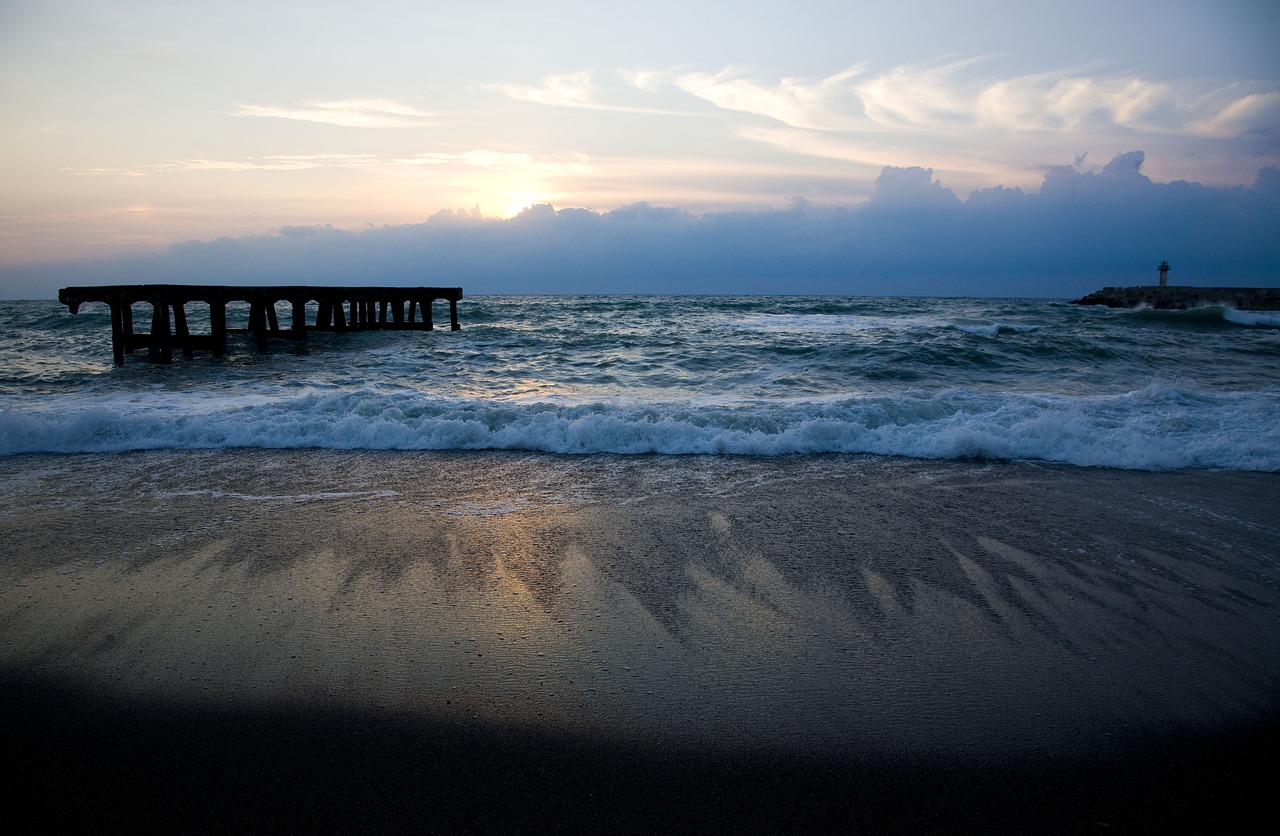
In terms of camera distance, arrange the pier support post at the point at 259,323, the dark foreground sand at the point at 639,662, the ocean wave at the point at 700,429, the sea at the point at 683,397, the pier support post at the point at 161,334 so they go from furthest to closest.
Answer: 1. the pier support post at the point at 259,323
2. the pier support post at the point at 161,334
3. the sea at the point at 683,397
4. the ocean wave at the point at 700,429
5. the dark foreground sand at the point at 639,662

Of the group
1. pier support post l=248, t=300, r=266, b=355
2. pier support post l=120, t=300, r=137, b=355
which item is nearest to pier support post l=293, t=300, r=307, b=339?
pier support post l=248, t=300, r=266, b=355

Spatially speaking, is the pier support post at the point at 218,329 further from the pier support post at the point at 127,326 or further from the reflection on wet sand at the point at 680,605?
the reflection on wet sand at the point at 680,605

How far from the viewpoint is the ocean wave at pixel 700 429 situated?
6953 millimetres

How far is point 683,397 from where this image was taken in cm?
1029

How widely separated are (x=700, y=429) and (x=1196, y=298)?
4654 centimetres

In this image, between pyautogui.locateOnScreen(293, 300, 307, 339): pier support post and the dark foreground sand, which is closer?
the dark foreground sand

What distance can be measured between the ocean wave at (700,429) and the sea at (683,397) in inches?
0.9

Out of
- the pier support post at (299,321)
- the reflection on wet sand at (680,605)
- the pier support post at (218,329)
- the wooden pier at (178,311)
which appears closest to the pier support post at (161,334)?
the wooden pier at (178,311)

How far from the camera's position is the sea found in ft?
23.4

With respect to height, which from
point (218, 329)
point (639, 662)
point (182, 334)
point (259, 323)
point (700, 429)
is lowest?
point (639, 662)

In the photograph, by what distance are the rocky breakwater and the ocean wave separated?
125ft

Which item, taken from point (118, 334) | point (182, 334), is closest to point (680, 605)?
point (118, 334)

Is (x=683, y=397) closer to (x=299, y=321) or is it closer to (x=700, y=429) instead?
(x=700, y=429)

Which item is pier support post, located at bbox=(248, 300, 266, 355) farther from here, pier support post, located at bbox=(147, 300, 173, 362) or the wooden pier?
pier support post, located at bbox=(147, 300, 173, 362)
